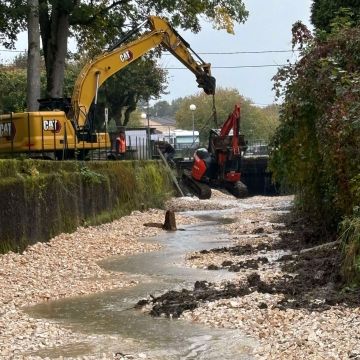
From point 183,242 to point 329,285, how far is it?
8.14 meters

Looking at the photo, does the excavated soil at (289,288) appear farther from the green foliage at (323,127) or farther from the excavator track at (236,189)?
the excavator track at (236,189)

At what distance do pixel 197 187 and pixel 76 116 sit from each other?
42.8 ft

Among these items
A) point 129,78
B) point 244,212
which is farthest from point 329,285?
point 129,78

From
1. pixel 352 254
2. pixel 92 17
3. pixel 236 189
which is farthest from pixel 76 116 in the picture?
pixel 236 189

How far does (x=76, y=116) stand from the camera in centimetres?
2322

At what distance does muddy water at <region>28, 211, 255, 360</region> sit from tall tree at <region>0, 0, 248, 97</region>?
13.3 metres

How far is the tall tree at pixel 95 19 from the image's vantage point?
2667 centimetres

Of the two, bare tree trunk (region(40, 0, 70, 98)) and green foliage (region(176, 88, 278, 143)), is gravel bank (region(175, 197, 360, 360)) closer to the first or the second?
bare tree trunk (region(40, 0, 70, 98))

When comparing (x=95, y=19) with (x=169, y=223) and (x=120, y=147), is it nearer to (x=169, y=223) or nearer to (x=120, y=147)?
(x=120, y=147)

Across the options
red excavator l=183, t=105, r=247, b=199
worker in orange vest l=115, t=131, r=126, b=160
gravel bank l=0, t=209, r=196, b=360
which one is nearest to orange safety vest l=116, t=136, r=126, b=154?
worker in orange vest l=115, t=131, r=126, b=160

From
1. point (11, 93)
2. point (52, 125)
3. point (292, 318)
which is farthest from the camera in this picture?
point (11, 93)

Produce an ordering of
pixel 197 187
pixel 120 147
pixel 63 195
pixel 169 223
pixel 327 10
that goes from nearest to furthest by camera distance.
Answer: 1. pixel 63 195
2. pixel 169 223
3. pixel 327 10
4. pixel 120 147
5. pixel 197 187

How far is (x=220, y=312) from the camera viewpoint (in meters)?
9.69

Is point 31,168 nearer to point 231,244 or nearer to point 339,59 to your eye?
point 231,244
